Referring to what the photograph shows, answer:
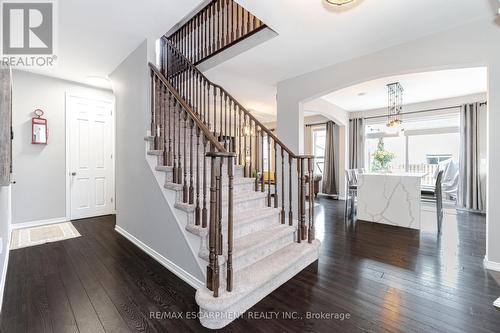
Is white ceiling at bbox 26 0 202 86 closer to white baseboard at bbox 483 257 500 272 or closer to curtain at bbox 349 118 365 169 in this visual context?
white baseboard at bbox 483 257 500 272

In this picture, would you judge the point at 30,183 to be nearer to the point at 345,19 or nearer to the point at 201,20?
the point at 201,20

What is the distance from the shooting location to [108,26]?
2689 mm

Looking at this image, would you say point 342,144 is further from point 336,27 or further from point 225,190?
point 225,190

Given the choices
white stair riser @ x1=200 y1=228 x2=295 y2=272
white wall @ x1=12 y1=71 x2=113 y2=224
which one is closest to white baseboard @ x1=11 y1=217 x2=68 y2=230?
white wall @ x1=12 y1=71 x2=113 y2=224

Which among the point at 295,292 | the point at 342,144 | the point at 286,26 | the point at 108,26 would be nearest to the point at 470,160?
the point at 342,144

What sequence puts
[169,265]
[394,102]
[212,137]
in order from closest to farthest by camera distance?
[212,137]
[169,265]
[394,102]

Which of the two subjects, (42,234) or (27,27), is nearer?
(27,27)

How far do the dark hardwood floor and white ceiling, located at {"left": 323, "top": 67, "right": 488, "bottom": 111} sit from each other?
2.92m

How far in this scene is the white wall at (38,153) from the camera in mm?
3816

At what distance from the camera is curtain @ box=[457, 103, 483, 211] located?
16.7 feet

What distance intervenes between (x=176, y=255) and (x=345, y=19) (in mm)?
3127

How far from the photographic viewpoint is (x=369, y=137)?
723cm

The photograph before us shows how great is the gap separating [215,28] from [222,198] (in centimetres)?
290

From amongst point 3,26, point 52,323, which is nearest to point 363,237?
point 52,323
